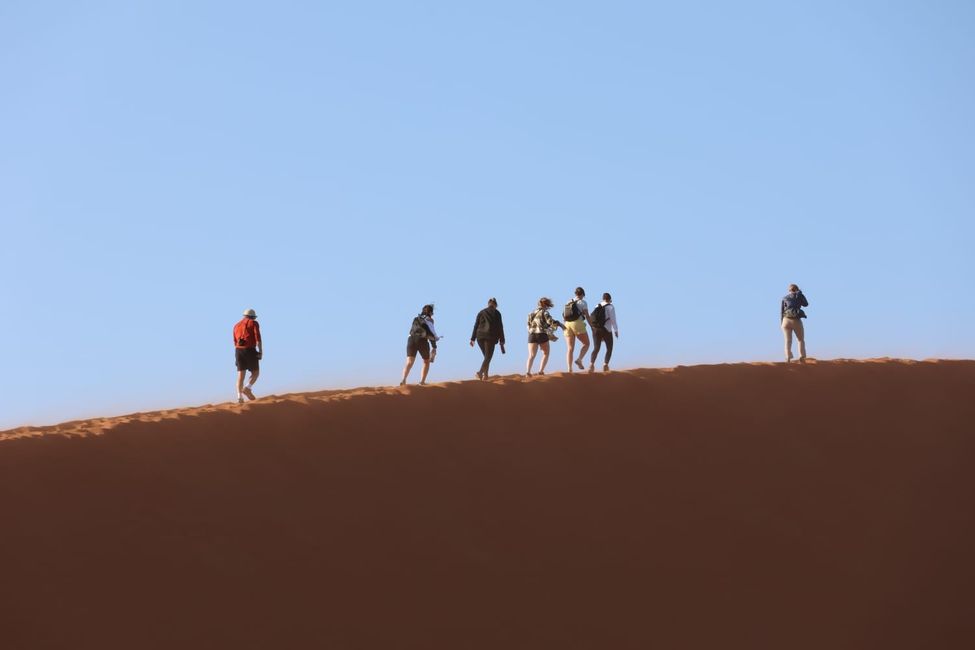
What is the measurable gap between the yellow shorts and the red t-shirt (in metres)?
6.19

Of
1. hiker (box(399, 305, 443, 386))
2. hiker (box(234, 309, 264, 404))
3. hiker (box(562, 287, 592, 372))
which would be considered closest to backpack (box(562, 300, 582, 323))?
hiker (box(562, 287, 592, 372))

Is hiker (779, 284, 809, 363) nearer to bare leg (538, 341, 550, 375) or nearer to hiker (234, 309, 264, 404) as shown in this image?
bare leg (538, 341, 550, 375)

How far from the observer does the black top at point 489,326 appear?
2436cm

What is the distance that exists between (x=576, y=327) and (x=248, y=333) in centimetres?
650

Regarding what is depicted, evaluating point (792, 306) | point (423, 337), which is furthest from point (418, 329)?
point (792, 306)

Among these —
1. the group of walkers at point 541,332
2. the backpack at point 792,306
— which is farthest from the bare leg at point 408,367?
the backpack at point 792,306

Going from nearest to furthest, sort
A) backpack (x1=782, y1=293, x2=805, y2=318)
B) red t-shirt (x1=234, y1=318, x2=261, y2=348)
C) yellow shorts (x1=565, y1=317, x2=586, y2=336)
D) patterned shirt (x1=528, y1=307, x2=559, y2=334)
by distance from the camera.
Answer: red t-shirt (x1=234, y1=318, x2=261, y2=348) < patterned shirt (x1=528, y1=307, x2=559, y2=334) < yellow shorts (x1=565, y1=317, x2=586, y2=336) < backpack (x1=782, y1=293, x2=805, y2=318)

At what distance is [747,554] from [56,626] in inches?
456

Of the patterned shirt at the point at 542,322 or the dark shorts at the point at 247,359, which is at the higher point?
the patterned shirt at the point at 542,322

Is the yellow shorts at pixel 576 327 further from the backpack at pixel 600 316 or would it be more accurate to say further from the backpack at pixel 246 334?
the backpack at pixel 246 334

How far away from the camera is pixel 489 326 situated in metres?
24.3

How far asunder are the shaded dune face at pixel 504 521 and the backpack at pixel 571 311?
120cm

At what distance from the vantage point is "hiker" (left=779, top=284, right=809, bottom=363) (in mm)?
26625

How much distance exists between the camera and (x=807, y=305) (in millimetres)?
26766
